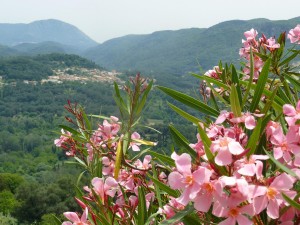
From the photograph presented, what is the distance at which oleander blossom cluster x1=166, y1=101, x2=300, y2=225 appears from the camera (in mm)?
615

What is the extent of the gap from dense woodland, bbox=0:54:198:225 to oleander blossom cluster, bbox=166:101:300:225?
72.7 feet

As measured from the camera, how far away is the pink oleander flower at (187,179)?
2.13 ft

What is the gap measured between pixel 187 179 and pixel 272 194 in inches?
5.8

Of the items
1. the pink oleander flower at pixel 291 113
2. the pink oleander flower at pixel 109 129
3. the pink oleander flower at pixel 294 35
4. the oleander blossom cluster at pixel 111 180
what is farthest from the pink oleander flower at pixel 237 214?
the pink oleander flower at pixel 294 35

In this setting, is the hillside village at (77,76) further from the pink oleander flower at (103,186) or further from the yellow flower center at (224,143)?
the yellow flower center at (224,143)

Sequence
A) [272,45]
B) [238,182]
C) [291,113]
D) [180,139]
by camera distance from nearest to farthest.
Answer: [238,182], [291,113], [180,139], [272,45]

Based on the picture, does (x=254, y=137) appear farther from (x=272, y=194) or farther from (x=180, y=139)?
(x=180, y=139)

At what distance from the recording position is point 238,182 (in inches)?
23.9

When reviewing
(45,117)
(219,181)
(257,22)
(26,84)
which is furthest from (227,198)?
(257,22)

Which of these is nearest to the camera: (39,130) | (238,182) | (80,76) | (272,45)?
(238,182)

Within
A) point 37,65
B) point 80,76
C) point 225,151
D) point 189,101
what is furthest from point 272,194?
point 37,65

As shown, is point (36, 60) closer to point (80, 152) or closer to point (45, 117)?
point (45, 117)

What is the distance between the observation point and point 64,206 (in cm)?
2783

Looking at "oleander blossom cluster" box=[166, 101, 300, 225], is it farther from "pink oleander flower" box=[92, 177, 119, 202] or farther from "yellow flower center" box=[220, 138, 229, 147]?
"pink oleander flower" box=[92, 177, 119, 202]
